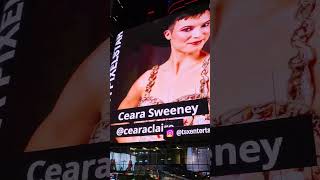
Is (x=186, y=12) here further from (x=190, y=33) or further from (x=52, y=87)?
(x=52, y=87)

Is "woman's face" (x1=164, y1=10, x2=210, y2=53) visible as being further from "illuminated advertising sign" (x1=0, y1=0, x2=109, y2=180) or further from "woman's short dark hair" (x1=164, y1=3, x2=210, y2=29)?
"illuminated advertising sign" (x1=0, y1=0, x2=109, y2=180)

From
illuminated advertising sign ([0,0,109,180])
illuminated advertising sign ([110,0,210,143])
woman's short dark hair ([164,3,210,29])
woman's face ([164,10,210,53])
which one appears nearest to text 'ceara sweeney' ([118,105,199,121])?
illuminated advertising sign ([110,0,210,143])

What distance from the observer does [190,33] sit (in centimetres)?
818

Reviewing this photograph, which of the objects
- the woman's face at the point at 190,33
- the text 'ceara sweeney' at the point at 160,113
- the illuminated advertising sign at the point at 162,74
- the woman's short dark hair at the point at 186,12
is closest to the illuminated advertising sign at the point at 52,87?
the illuminated advertising sign at the point at 162,74

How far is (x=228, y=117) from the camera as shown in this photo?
1433mm

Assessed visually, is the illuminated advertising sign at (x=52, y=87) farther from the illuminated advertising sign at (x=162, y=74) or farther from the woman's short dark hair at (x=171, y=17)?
the woman's short dark hair at (x=171, y=17)

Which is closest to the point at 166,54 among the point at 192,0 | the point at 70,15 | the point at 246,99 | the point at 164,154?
the point at 192,0

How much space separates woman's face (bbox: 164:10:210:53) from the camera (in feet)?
26.1

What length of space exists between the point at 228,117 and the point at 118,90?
300 inches

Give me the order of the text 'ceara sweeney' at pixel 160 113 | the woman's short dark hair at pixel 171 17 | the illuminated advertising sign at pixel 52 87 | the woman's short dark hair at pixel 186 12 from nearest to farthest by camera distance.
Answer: the illuminated advertising sign at pixel 52 87 < the text 'ceara sweeney' at pixel 160 113 < the woman's short dark hair at pixel 186 12 < the woman's short dark hair at pixel 171 17

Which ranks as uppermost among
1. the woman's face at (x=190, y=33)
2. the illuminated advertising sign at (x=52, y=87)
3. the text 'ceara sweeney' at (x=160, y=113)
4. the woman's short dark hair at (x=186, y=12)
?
the woman's short dark hair at (x=186, y=12)

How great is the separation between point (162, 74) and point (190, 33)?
937mm

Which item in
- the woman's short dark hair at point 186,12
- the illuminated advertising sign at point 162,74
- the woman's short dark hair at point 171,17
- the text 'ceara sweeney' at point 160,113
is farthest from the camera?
the woman's short dark hair at point 171,17

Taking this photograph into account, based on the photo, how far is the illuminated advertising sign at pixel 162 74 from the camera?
788 centimetres
